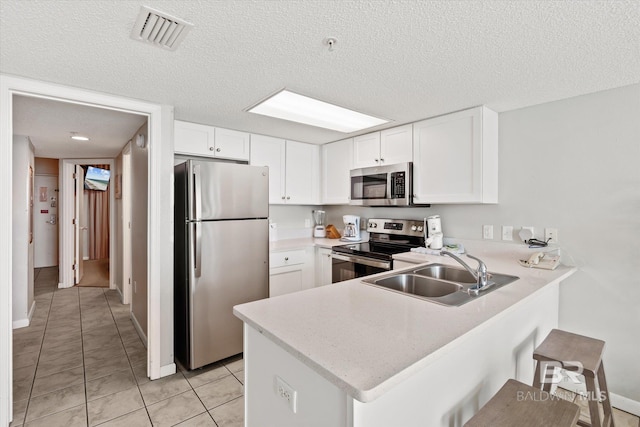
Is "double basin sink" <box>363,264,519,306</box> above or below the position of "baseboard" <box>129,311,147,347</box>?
above

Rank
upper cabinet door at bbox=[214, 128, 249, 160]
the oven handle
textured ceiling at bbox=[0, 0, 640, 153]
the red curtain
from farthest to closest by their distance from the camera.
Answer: the red curtain
upper cabinet door at bbox=[214, 128, 249, 160]
the oven handle
textured ceiling at bbox=[0, 0, 640, 153]

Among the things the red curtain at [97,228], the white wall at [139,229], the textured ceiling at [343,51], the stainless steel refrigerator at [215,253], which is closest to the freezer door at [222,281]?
the stainless steel refrigerator at [215,253]

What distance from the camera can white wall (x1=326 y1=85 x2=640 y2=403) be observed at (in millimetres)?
2055

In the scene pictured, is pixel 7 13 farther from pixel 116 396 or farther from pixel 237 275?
pixel 116 396

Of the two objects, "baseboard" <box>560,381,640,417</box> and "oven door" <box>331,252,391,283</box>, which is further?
"oven door" <box>331,252,391,283</box>

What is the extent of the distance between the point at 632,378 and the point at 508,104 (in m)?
2.06

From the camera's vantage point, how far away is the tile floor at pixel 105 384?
1997mm

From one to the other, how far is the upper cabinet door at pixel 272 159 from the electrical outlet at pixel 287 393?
2.46m

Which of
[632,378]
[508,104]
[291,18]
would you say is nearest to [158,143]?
[291,18]

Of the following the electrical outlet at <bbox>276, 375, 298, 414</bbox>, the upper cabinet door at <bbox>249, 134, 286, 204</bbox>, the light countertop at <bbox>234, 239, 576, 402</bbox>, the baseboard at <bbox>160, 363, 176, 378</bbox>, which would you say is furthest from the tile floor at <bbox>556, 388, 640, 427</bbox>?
the upper cabinet door at <bbox>249, 134, 286, 204</bbox>

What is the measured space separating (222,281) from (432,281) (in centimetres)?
169

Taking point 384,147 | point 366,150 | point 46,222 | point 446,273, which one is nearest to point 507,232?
point 446,273

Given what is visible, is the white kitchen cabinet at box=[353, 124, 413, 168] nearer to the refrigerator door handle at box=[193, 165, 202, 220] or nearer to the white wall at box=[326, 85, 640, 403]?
the white wall at box=[326, 85, 640, 403]

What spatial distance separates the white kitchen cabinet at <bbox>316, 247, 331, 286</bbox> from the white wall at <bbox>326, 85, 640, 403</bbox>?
175 cm
